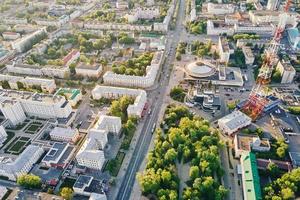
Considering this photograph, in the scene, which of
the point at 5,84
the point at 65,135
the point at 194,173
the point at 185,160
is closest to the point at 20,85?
the point at 5,84

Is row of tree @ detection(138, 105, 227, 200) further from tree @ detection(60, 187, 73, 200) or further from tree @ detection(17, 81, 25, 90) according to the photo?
tree @ detection(17, 81, 25, 90)

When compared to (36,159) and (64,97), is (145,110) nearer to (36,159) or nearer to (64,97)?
(64,97)

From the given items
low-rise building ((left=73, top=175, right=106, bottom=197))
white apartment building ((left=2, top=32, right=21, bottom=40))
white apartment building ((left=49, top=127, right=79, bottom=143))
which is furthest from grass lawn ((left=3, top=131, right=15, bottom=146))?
white apartment building ((left=2, top=32, right=21, bottom=40))

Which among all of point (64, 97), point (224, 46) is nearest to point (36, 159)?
point (64, 97)

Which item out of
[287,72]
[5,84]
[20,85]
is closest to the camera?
[287,72]

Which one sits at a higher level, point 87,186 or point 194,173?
point 194,173

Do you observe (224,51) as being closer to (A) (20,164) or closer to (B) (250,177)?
(B) (250,177)
